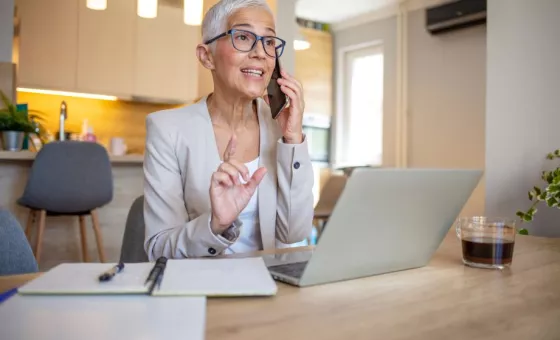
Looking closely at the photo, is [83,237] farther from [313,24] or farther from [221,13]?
[313,24]

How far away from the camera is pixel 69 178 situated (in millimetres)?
2891

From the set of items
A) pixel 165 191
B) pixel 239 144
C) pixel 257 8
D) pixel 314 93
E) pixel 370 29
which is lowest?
pixel 165 191

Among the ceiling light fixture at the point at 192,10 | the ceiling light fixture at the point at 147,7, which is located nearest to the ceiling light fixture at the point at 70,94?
the ceiling light fixture at the point at 147,7

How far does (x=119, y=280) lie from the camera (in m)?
0.65

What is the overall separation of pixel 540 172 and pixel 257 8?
1.70 metres

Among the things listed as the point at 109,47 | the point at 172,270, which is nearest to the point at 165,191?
the point at 172,270

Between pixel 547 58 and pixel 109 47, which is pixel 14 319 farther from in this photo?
pixel 109 47

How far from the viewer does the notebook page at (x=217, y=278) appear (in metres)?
0.62

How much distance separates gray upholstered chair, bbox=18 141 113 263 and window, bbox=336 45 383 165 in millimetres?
3404

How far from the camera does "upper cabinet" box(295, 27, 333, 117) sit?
5902mm

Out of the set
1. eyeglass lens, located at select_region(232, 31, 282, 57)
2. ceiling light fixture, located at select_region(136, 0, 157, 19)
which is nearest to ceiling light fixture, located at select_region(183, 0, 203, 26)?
ceiling light fixture, located at select_region(136, 0, 157, 19)

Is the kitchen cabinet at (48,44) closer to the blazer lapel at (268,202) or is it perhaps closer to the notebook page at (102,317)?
the blazer lapel at (268,202)

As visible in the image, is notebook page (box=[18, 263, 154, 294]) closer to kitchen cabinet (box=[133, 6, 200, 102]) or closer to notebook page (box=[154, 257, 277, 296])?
notebook page (box=[154, 257, 277, 296])

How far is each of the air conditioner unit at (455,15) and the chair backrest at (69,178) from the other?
333 cm
